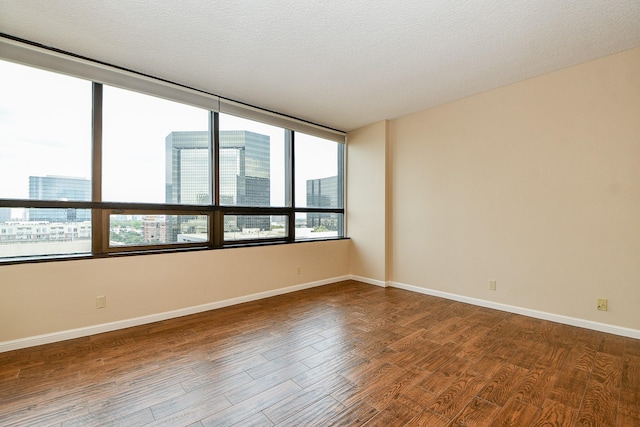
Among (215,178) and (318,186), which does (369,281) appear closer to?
(318,186)

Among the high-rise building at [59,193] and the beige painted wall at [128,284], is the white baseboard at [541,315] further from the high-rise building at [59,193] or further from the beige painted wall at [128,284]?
→ the high-rise building at [59,193]

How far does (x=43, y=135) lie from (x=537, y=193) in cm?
500

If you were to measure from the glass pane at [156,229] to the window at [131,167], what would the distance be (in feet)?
0.03

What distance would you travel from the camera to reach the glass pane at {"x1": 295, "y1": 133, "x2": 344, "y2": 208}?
186 inches

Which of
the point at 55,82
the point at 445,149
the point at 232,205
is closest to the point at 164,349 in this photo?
the point at 232,205

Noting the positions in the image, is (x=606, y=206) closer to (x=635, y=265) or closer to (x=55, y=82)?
(x=635, y=265)

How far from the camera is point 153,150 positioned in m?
3.32

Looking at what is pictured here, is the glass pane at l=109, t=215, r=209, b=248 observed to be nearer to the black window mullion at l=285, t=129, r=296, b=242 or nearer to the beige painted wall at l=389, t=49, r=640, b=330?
the black window mullion at l=285, t=129, r=296, b=242

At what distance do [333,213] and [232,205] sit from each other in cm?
188

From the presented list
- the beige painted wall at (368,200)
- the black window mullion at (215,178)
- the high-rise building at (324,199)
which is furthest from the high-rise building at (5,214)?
the beige painted wall at (368,200)

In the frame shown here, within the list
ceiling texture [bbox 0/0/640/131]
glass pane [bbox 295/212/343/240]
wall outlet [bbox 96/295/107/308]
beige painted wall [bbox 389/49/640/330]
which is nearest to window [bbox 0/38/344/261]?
glass pane [bbox 295/212/343/240]

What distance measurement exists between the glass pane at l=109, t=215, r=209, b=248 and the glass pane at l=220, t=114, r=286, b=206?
0.45 metres

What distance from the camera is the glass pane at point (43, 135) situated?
8.41 ft

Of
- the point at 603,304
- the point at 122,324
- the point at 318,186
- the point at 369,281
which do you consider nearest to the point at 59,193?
the point at 122,324
